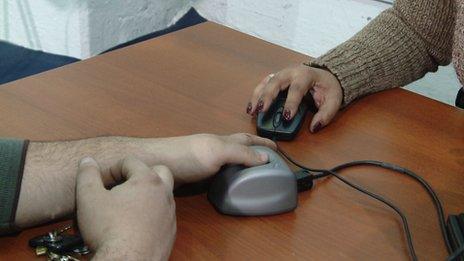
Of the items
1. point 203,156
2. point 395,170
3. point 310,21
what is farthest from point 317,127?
point 310,21

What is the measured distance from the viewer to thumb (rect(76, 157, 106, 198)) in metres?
0.54

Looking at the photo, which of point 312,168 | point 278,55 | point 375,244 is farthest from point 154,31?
point 375,244

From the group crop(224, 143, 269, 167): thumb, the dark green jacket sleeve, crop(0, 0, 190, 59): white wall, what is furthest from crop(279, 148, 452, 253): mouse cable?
crop(0, 0, 190, 59): white wall

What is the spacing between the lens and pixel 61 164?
63cm

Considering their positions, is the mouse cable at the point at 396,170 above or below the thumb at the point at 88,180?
below

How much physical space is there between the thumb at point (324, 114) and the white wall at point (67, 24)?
1526 millimetres

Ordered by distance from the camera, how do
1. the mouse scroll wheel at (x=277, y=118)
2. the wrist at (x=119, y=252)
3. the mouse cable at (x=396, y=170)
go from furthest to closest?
1. the mouse scroll wheel at (x=277, y=118)
2. the mouse cable at (x=396, y=170)
3. the wrist at (x=119, y=252)

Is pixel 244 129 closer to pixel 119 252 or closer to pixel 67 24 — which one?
pixel 119 252

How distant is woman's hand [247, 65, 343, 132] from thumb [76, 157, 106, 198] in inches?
12.0

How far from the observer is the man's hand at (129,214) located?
19.5 inches

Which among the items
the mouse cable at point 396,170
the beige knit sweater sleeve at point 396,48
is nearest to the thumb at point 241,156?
the mouse cable at point 396,170

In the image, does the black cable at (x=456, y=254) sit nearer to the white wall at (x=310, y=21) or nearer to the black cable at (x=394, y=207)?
the black cable at (x=394, y=207)

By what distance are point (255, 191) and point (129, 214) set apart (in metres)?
0.16

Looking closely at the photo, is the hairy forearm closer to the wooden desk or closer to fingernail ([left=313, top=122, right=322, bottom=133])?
the wooden desk
